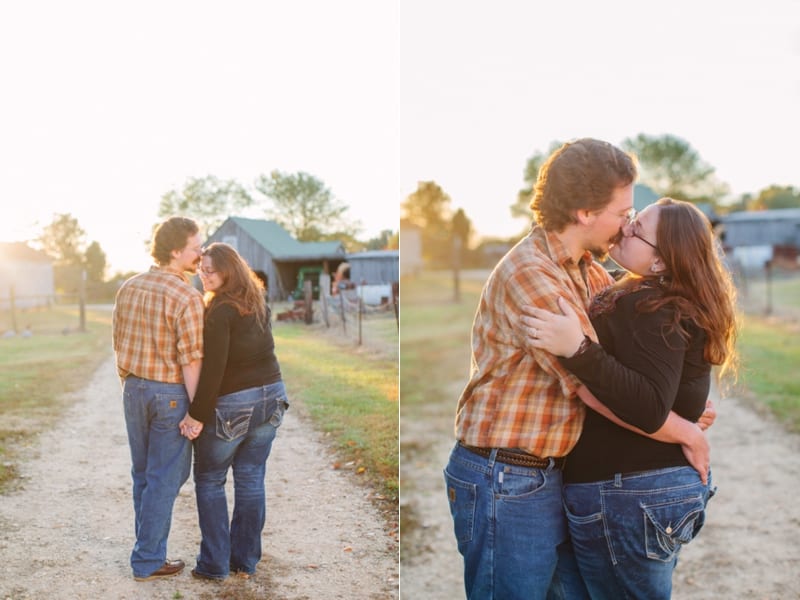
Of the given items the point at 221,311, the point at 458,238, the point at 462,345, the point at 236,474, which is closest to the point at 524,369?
the point at 221,311

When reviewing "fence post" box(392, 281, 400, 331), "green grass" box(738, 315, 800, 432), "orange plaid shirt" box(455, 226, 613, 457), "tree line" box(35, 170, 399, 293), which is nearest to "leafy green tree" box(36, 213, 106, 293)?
"tree line" box(35, 170, 399, 293)

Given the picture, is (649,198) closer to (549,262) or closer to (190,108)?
(190,108)

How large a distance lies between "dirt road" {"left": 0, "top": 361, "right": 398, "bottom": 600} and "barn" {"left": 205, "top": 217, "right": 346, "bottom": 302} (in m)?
0.57

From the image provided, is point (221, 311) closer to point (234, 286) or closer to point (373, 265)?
point (234, 286)

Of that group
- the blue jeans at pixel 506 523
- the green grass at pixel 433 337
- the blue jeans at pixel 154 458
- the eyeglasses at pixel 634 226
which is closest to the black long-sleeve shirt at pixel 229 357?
the blue jeans at pixel 154 458

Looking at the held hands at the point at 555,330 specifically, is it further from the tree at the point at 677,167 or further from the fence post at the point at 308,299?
the tree at the point at 677,167

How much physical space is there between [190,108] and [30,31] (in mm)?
643

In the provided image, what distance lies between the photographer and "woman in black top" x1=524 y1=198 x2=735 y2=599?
1764 millimetres

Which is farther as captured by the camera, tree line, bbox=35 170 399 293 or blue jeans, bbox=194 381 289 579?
tree line, bbox=35 170 399 293

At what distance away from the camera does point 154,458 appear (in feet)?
9.04

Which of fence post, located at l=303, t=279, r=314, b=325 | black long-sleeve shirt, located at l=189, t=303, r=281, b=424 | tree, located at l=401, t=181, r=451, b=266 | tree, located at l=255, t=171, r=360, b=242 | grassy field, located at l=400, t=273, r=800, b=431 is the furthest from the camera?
tree, located at l=401, t=181, r=451, b=266

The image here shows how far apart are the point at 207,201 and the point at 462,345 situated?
9038 mm

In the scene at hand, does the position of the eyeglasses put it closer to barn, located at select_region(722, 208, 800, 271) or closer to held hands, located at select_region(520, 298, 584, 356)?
held hands, located at select_region(520, 298, 584, 356)

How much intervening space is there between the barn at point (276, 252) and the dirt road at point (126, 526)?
1.86ft
